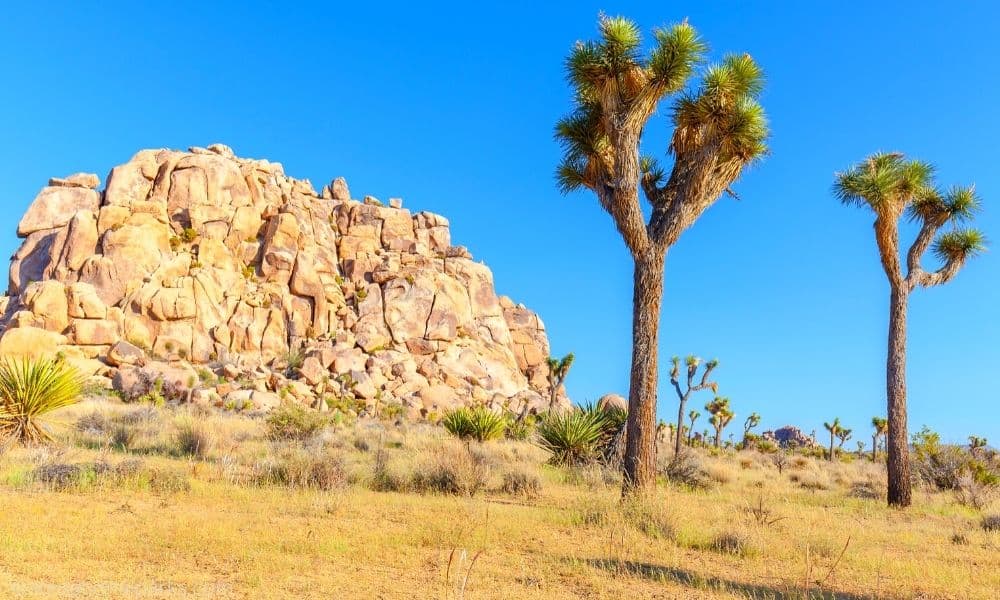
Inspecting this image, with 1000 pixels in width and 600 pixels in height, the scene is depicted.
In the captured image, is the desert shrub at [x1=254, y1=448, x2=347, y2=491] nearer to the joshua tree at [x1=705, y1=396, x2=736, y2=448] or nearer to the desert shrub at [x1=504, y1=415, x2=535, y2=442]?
the desert shrub at [x1=504, y1=415, x2=535, y2=442]

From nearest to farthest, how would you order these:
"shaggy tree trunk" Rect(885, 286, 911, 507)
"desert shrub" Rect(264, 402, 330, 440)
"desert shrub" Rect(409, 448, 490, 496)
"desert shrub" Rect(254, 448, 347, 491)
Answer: "desert shrub" Rect(254, 448, 347, 491) → "desert shrub" Rect(409, 448, 490, 496) → "shaggy tree trunk" Rect(885, 286, 911, 507) → "desert shrub" Rect(264, 402, 330, 440)

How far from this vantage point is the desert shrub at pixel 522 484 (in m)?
11.2

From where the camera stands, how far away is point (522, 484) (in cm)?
1127

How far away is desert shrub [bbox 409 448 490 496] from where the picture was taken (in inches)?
420

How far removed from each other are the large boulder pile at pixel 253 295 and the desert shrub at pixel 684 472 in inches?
1038

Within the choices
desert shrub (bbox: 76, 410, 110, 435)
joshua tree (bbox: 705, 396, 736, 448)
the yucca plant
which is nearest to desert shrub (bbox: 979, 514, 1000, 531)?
the yucca plant

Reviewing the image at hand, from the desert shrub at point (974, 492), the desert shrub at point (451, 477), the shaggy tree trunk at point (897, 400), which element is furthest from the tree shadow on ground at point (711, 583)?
the desert shrub at point (974, 492)

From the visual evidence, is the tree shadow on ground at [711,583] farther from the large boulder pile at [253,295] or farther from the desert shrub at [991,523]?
the large boulder pile at [253,295]

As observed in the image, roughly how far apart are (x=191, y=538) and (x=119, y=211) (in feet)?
149

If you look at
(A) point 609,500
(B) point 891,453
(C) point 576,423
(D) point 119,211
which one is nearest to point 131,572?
(A) point 609,500

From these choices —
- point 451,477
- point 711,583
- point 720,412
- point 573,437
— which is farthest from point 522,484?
point 720,412

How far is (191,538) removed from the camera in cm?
653

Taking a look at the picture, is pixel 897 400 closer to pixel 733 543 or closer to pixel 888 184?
pixel 888 184

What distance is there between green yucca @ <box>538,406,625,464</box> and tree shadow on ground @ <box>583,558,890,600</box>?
798 cm
